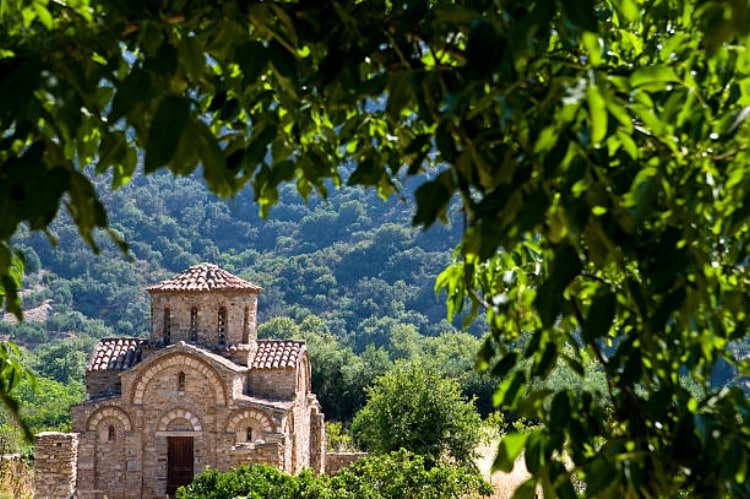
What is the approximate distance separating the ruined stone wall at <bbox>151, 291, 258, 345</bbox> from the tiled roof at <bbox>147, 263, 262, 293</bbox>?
0.46 ft

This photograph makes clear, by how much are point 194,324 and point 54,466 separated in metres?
4.16

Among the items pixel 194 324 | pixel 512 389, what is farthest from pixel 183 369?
pixel 512 389

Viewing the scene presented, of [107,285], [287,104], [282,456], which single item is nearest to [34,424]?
[282,456]

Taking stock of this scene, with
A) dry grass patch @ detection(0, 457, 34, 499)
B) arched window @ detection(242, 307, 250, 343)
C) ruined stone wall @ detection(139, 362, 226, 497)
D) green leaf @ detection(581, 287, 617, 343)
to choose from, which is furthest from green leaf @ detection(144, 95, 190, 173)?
arched window @ detection(242, 307, 250, 343)

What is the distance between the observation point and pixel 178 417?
1898 cm

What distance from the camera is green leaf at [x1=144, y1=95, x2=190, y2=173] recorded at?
1.33 meters

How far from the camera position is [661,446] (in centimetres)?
172

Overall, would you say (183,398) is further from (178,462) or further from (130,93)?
(130,93)

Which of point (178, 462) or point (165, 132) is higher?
point (178, 462)

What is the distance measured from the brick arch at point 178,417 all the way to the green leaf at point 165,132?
1821cm

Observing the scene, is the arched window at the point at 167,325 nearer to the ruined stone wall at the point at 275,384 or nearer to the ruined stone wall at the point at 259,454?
the ruined stone wall at the point at 275,384

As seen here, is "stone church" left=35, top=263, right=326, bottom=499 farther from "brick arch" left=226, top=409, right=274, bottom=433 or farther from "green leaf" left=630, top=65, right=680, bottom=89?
"green leaf" left=630, top=65, right=680, bottom=89

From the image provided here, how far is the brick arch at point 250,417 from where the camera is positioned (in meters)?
18.4

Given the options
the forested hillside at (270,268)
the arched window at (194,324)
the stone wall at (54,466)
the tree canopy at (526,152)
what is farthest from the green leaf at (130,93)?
the forested hillside at (270,268)
